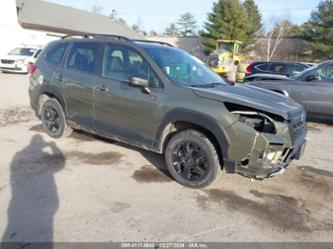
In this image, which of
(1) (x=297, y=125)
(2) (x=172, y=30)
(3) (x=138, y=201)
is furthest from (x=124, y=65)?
(2) (x=172, y=30)

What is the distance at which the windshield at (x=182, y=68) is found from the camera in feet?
15.5

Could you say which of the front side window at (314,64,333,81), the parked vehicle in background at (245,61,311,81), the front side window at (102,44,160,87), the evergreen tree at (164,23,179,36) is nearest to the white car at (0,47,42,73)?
Answer: the parked vehicle in background at (245,61,311,81)

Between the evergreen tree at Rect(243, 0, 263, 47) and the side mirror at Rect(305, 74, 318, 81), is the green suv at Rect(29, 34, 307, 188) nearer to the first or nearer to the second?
the side mirror at Rect(305, 74, 318, 81)

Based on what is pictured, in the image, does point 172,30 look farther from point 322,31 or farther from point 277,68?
point 277,68

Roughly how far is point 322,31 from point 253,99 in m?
42.9

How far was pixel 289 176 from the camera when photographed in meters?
5.03

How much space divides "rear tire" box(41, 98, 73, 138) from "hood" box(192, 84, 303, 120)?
2.92 meters

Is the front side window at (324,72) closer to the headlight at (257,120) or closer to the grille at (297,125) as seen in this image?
the grille at (297,125)

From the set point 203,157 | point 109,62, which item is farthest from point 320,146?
point 109,62

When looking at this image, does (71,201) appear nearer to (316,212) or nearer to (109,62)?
(109,62)

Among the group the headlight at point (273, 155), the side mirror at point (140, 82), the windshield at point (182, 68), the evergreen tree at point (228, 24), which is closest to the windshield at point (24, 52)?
the windshield at point (182, 68)

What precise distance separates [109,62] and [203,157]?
2208 millimetres

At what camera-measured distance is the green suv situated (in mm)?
4004

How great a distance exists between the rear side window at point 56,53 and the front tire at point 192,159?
9.65ft
